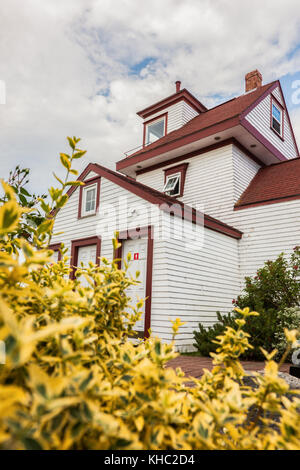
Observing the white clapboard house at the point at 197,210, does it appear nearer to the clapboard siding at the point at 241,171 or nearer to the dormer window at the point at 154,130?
Result: the clapboard siding at the point at 241,171

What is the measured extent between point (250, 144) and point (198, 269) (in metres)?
5.99

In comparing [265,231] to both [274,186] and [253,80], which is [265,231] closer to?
[274,186]

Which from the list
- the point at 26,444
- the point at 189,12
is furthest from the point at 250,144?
the point at 26,444

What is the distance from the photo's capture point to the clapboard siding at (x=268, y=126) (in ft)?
36.9

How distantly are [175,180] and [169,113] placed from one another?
4492 millimetres

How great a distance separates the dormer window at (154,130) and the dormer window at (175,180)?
3.51 meters

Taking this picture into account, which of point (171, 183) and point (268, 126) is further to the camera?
point (171, 183)

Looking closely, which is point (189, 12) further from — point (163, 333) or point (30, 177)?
point (163, 333)

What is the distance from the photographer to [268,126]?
1208 centimetres

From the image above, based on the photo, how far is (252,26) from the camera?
948 centimetres

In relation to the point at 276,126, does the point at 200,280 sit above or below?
below

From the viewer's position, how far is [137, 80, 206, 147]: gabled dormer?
14.3 metres

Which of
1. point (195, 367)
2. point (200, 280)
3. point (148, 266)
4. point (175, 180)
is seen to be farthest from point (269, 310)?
point (175, 180)

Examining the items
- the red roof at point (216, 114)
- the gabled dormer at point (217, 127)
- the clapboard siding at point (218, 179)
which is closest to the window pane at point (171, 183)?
the clapboard siding at point (218, 179)
